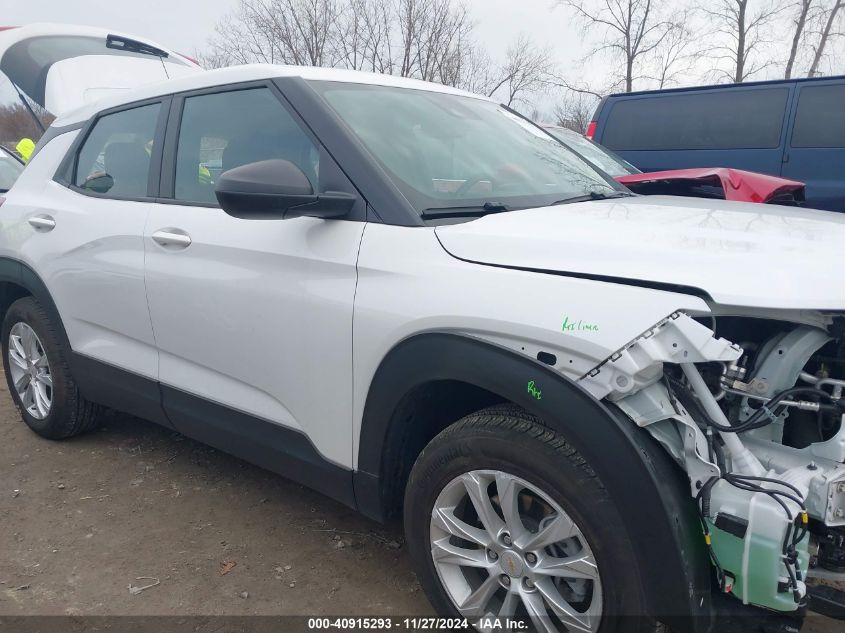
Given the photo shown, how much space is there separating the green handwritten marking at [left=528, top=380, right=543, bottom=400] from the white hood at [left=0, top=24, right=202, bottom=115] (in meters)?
5.24

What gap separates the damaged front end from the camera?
1.55m

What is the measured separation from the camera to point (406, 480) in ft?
7.54

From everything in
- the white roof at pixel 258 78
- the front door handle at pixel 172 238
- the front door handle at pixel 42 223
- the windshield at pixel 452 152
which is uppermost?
the white roof at pixel 258 78

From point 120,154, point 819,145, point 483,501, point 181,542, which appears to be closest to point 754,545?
point 483,501

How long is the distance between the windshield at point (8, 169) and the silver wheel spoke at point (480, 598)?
6.97 meters

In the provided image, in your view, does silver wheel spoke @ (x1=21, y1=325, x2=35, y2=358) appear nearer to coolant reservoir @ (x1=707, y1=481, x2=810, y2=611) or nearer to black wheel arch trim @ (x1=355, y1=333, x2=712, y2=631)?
black wheel arch trim @ (x1=355, y1=333, x2=712, y2=631)

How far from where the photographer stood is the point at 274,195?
6.99 ft

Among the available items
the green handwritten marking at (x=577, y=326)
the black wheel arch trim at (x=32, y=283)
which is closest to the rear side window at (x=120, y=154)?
the black wheel arch trim at (x=32, y=283)

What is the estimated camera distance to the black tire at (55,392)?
359 cm

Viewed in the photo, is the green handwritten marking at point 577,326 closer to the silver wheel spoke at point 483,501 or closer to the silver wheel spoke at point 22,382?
the silver wheel spoke at point 483,501

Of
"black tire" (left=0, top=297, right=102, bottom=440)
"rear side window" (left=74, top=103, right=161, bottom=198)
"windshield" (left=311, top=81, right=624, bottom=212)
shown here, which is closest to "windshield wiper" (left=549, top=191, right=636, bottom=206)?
"windshield" (left=311, top=81, right=624, bottom=212)

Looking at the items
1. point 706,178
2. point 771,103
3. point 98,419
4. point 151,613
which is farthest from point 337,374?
point 771,103

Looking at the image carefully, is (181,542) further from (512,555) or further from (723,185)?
(723,185)

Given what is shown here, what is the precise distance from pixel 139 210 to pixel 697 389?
2.47 metres
